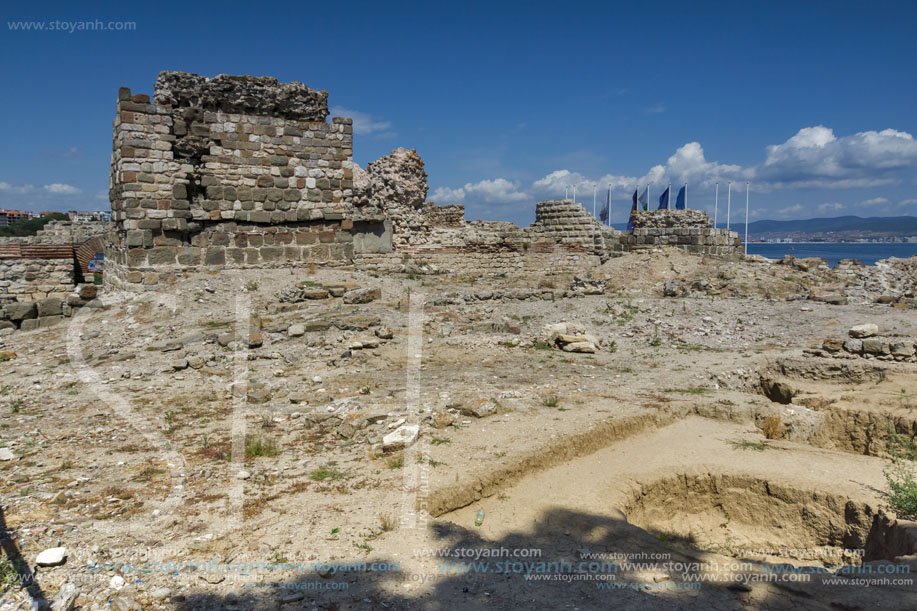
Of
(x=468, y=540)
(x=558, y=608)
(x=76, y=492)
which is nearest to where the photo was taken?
(x=558, y=608)

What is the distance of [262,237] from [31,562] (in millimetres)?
8777

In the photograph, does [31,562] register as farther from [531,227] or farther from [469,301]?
[531,227]

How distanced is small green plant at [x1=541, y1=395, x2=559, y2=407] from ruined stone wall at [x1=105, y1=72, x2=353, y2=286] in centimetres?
702

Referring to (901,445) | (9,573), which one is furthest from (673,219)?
(9,573)

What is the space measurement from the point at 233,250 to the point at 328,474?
7749mm

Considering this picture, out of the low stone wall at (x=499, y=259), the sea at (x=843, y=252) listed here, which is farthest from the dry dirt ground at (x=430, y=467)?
the sea at (x=843, y=252)

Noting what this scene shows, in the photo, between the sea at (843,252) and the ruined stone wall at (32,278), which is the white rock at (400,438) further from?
the sea at (843,252)

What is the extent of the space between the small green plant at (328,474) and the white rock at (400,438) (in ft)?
1.61

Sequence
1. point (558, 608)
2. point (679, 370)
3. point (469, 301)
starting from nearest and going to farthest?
point (558, 608)
point (679, 370)
point (469, 301)

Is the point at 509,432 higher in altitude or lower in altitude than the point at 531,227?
lower

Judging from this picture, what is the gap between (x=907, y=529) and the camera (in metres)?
4.03

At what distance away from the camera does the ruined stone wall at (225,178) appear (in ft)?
33.7

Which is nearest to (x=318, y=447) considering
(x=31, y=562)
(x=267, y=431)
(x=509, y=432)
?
(x=267, y=431)

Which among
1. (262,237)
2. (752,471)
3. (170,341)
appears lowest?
(752,471)
